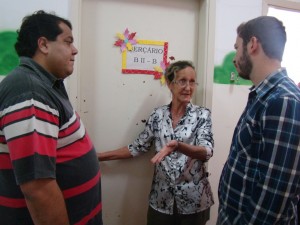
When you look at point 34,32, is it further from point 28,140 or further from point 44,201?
point 44,201

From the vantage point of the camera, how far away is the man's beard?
0.96m

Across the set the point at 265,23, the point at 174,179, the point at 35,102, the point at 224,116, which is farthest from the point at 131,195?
the point at 265,23

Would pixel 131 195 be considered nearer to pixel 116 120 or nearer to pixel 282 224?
pixel 116 120

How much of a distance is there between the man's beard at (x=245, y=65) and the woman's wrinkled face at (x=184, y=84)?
18.9 inches

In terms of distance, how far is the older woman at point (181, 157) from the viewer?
4.41ft

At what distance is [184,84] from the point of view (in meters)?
1.47

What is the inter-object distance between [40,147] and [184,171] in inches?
34.3

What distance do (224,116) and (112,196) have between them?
956 millimetres

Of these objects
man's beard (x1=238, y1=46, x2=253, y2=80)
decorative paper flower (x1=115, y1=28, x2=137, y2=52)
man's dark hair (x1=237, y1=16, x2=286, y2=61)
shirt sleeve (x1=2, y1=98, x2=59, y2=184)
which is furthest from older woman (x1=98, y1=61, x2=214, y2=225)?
shirt sleeve (x1=2, y1=98, x2=59, y2=184)

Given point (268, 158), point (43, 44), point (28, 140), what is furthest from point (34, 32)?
point (268, 158)

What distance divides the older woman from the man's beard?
18.1 inches

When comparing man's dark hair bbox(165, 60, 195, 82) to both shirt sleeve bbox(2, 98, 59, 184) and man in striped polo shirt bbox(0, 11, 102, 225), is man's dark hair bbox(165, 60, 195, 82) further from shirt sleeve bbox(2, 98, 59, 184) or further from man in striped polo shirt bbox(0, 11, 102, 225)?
shirt sleeve bbox(2, 98, 59, 184)

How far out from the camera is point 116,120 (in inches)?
64.1

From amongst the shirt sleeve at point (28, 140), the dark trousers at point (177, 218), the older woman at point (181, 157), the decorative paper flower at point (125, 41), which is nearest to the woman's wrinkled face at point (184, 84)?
the older woman at point (181, 157)
